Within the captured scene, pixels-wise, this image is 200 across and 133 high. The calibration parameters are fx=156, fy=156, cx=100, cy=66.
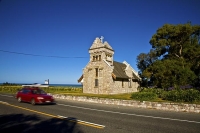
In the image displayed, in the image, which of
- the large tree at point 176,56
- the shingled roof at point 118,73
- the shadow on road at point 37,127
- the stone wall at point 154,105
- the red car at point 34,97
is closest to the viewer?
the shadow on road at point 37,127

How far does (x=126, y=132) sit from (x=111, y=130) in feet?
2.40

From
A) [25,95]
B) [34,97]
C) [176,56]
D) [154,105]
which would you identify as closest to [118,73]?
[176,56]

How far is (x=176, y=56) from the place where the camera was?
34.7m

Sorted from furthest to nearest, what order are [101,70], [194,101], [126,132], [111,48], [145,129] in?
[111,48] < [101,70] < [194,101] < [145,129] < [126,132]

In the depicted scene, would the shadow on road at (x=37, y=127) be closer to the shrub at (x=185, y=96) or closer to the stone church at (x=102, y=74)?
the shrub at (x=185, y=96)

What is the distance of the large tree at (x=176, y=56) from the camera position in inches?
1142

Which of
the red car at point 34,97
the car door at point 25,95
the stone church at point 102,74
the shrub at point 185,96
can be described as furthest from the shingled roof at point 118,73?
the car door at point 25,95

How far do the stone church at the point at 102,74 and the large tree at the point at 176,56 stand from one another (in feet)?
23.7

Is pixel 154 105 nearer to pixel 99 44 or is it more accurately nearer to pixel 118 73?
pixel 118 73

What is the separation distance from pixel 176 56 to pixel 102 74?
1705 centimetres

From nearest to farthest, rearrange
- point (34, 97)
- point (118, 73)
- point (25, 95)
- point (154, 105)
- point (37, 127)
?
1. point (37, 127)
2. point (154, 105)
3. point (34, 97)
4. point (25, 95)
5. point (118, 73)

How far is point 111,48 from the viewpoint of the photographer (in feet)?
119

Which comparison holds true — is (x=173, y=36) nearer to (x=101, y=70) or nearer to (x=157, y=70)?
(x=157, y=70)

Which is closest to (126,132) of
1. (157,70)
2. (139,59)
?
(157,70)
